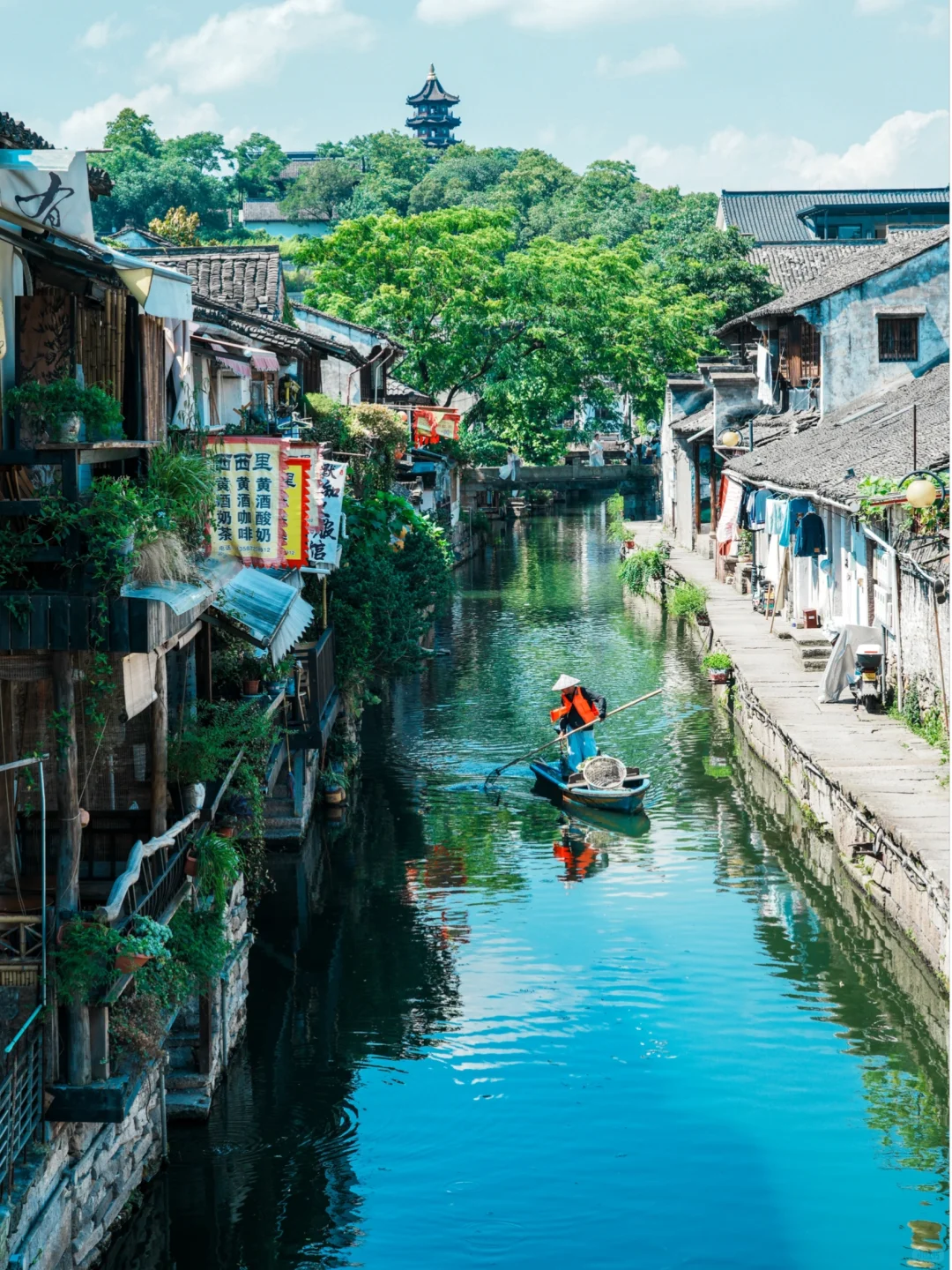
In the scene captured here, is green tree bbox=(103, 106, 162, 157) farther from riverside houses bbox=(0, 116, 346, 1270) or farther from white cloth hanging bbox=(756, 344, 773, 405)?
riverside houses bbox=(0, 116, 346, 1270)

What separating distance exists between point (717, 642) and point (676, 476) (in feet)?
80.0

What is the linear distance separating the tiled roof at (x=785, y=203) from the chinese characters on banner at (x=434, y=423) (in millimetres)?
56712

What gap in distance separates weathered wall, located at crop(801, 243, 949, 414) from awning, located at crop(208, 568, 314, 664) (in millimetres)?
23992

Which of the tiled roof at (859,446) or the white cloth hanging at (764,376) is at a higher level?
the white cloth hanging at (764,376)

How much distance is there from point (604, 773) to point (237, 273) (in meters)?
12.7

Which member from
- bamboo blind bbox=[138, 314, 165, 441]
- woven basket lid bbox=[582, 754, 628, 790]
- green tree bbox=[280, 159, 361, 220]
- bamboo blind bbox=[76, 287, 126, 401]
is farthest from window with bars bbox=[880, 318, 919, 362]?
green tree bbox=[280, 159, 361, 220]

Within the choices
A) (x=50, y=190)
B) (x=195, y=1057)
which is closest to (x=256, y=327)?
(x=195, y=1057)

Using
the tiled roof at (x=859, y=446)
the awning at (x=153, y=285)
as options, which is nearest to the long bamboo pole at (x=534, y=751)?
the tiled roof at (x=859, y=446)

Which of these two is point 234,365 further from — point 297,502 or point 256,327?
point 256,327

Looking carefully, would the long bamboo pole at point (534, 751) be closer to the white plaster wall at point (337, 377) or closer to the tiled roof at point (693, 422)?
the white plaster wall at point (337, 377)

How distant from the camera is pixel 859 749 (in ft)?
77.6

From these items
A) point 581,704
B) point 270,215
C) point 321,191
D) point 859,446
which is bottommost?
point 581,704

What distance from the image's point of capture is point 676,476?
195 feet

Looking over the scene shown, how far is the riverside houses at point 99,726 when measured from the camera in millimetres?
10703
